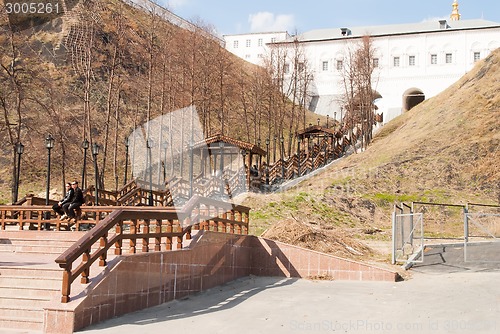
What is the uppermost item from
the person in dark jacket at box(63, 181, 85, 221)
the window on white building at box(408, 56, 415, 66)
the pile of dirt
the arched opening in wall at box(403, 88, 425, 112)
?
the window on white building at box(408, 56, 415, 66)

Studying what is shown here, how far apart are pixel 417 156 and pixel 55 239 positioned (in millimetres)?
26142

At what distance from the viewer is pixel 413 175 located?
1277 inches

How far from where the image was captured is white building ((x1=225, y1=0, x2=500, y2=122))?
6694 centimetres

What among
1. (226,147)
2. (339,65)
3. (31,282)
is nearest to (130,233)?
(31,282)

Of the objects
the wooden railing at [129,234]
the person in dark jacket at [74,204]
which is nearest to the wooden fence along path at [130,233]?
the wooden railing at [129,234]

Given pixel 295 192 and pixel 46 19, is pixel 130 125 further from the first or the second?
pixel 295 192

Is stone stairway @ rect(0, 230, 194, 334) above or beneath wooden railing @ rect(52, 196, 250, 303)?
beneath

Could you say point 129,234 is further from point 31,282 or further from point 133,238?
point 31,282

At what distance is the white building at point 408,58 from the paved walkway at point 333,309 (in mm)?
54385

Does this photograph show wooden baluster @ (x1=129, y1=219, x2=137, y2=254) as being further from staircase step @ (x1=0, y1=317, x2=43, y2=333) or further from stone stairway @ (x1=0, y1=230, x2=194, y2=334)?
staircase step @ (x1=0, y1=317, x2=43, y2=333)

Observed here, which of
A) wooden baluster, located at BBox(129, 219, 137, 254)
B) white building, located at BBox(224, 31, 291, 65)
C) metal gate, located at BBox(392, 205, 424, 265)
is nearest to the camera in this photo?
wooden baluster, located at BBox(129, 219, 137, 254)

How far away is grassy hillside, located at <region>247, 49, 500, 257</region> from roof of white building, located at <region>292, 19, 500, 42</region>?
2722 centimetres

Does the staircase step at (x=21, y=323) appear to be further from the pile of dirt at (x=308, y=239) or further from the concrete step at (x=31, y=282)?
the pile of dirt at (x=308, y=239)

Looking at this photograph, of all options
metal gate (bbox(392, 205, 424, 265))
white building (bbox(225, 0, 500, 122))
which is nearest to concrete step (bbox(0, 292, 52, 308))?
metal gate (bbox(392, 205, 424, 265))
